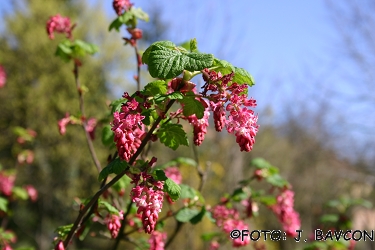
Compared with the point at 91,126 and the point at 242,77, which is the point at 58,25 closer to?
the point at 91,126

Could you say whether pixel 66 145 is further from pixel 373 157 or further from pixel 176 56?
pixel 176 56

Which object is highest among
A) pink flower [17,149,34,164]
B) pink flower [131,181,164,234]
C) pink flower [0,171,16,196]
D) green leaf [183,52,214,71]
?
pink flower [17,149,34,164]

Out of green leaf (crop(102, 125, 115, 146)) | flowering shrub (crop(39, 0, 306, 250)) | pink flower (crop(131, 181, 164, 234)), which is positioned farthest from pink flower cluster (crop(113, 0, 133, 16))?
pink flower (crop(131, 181, 164, 234))

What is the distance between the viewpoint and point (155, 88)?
Answer: 4.49ft

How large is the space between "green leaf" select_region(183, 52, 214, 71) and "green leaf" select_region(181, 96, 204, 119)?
0.54 ft

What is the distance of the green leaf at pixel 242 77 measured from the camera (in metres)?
1.32

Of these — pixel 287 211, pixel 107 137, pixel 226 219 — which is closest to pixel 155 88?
pixel 107 137

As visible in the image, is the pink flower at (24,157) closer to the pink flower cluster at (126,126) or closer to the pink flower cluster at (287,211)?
the pink flower cluster at (287,211)

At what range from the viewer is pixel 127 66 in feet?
57.7

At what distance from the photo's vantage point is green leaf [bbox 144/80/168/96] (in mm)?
1356

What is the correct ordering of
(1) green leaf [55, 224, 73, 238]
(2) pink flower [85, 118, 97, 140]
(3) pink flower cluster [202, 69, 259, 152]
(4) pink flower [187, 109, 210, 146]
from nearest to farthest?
(3) pink flower cluster [202, 69, 259, 152] → (4) pink flower [187, 109, 210, 146] → (1) green leaf [55, 224, 73, 238] → (2) pink flower [85, 118, 97, 140]

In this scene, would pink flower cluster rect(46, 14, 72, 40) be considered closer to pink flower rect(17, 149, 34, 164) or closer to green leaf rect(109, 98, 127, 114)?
green leaf rect(109, 98, 127, 114)

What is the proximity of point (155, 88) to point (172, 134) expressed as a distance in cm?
20

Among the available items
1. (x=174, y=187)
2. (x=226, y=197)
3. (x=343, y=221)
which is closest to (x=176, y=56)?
(x=174, y=187)
